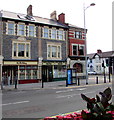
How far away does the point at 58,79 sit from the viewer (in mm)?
24562

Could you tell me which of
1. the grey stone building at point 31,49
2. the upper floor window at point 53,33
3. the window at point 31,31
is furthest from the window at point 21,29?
the upper floor window at point 53,33

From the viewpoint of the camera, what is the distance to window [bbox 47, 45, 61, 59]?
24.1 m

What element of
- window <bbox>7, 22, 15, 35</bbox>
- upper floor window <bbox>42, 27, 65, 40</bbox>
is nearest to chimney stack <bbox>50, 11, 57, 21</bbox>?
upper floor window <bbox>42, 27, 65, 40</bbox>

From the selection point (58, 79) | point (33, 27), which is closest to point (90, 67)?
point (58, 79)

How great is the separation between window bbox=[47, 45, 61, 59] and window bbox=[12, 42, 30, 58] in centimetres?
382

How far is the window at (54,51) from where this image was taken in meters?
24.1

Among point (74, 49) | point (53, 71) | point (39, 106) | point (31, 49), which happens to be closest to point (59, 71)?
point (53, 71)

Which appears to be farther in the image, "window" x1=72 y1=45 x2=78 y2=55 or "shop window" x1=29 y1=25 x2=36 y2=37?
"window" x1=72 y1=45 x2=78 y2=55

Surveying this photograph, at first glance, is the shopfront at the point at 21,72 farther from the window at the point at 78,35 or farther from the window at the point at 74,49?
the window at the point at 78,35

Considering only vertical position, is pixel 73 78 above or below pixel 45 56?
below

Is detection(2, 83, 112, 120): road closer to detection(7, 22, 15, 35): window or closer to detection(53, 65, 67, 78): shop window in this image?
detection(7, 22, 15, 35): window

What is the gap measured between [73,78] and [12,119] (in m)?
14.0

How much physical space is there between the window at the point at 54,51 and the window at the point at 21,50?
3819 millimetres

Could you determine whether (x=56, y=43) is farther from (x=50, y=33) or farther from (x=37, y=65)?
(x=37, y=65)
